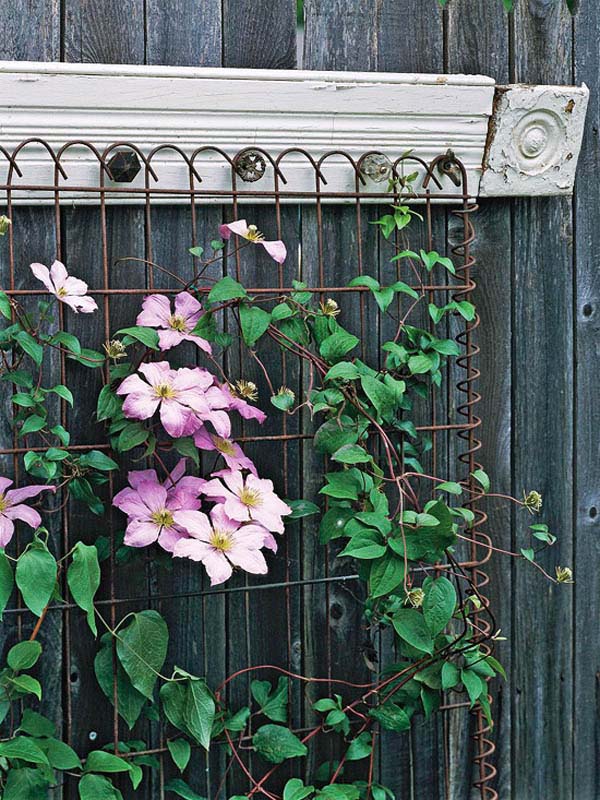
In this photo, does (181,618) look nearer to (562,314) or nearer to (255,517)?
(255,517)

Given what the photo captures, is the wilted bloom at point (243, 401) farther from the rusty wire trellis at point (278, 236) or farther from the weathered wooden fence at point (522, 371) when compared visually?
the weathered wooden fence at point (522, 371)

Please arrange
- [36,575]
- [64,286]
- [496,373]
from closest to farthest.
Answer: [36,575] → [64,286] → [496,373]

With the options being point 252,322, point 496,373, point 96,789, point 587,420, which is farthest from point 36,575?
point 587,420

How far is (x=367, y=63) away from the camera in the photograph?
168 cm

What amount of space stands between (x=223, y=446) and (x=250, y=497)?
0.10m

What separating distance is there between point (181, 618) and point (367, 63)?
1040 millimetres

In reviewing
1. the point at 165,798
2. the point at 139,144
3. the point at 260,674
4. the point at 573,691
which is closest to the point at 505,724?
the point at 573,691

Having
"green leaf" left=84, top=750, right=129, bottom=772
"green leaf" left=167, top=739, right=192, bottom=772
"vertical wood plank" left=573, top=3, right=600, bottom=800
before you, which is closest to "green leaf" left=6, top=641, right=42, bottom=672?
"green leaf" left=84, top=750, right=129, bottom=772

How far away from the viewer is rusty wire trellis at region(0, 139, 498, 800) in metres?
1.50

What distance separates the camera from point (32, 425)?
1416 millimetres

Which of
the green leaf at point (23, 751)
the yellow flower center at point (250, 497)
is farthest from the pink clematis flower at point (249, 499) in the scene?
the green leaf at point (23, 751)

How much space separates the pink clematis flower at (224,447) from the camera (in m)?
1.48

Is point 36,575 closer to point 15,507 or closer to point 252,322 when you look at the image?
point 15,507

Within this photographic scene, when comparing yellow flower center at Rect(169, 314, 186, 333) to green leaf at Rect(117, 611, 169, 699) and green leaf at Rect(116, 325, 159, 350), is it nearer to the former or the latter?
green leaf at Rect(116, 325, 159, 350)
